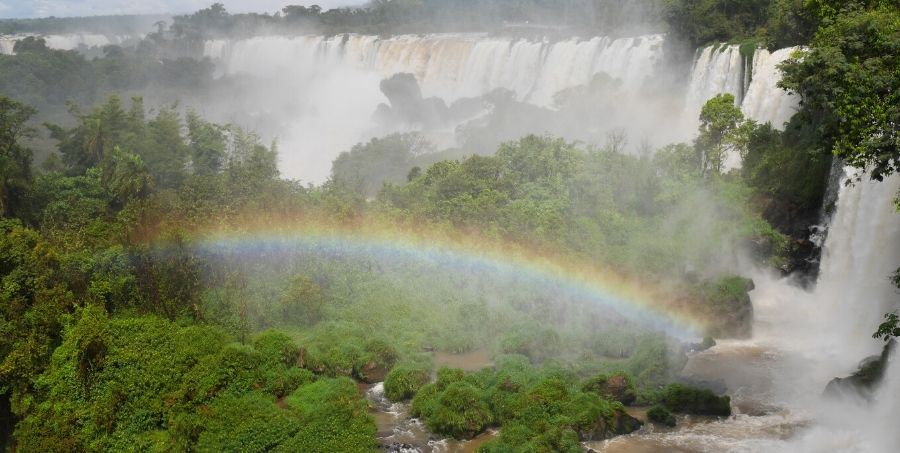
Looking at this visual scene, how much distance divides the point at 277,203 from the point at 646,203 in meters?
13.8

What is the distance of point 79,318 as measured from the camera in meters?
18.3

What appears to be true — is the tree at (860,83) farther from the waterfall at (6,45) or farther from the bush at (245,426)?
the waterfall at (6,45)

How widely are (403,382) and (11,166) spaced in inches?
658

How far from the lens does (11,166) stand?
25266 mm

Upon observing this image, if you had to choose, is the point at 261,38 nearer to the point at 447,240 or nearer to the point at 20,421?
the point at 447,240

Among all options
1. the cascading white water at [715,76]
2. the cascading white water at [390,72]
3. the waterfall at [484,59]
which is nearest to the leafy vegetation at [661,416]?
the cascading white water at [715,76]

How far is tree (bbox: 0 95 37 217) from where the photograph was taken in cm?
2498

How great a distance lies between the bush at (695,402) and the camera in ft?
54.4

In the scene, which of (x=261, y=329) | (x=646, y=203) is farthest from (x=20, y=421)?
(x=646, y=203)

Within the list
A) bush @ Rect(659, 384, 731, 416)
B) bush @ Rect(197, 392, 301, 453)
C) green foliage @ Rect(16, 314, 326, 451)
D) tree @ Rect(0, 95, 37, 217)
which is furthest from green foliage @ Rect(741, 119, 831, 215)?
tree @ Rect(0, 95, 37, 217)

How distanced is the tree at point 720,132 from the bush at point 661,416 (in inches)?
545

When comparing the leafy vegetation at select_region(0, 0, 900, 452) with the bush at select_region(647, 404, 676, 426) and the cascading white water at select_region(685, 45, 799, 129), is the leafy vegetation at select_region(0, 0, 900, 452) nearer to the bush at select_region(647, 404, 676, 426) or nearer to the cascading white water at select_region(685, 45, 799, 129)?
the bush at select_region(647, 404, 676, 426)

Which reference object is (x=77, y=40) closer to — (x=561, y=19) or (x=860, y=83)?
(x=561, y=19)

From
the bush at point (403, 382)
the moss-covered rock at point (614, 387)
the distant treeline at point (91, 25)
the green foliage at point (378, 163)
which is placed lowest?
the bush at point (403, 382)
